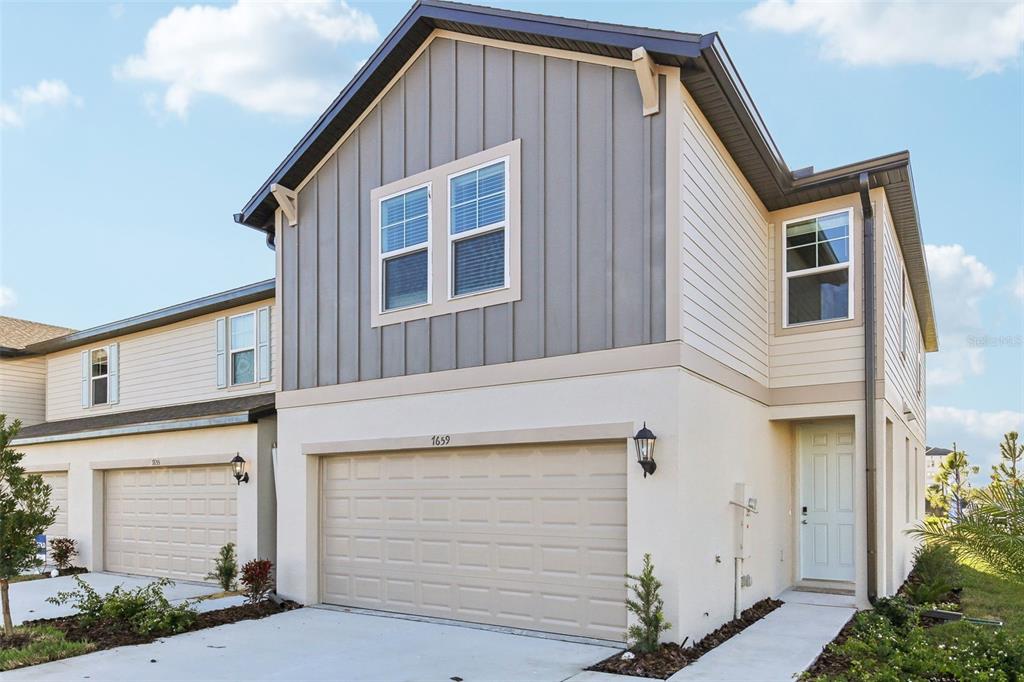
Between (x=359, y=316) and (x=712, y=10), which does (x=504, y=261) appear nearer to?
(x=359, y=316)

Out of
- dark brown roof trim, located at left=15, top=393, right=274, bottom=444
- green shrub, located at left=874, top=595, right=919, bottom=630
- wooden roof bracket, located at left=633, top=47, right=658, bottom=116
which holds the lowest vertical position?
Answer: green shrub, located at left=874, top=595, right=919, bottom=630

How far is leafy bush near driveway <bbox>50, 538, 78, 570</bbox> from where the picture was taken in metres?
14.2

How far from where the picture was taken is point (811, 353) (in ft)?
33.3

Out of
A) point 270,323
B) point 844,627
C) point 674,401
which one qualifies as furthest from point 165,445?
point 844,627

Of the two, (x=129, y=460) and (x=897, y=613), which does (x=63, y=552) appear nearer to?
(x=129, y=460)

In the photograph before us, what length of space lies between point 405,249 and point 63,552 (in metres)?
9.64

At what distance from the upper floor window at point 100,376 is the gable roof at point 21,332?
2263 mm

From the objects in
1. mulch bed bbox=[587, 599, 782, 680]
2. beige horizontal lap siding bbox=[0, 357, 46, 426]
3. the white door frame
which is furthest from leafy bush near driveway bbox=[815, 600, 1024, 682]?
beige horizontal lap siding bbox=[0, 357, 46, 426]

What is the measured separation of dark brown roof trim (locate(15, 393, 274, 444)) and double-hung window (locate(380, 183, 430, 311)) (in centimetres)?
338

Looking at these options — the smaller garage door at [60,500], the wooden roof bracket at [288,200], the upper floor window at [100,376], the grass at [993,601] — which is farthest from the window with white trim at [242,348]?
the grass at [993,601]

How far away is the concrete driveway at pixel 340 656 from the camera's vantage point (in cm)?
686

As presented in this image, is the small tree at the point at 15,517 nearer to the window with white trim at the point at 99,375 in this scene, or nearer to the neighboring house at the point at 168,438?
the neighboring house at the point at 168,438

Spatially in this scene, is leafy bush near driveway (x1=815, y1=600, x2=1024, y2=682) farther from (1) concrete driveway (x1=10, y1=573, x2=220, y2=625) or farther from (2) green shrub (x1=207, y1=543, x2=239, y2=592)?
(1) concrete driveway (x1=10, y1=573, x2=220, y2=625)

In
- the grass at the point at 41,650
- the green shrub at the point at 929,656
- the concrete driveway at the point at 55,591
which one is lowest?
the concrete driveway at the point at 55,591
